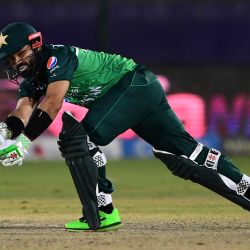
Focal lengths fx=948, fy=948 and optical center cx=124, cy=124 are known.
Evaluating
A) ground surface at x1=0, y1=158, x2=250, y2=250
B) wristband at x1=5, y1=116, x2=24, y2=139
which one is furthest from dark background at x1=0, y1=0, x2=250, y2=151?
wristband at x1=5, y1=116, x2=24, y2=139

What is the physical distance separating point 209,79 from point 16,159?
979 centimetres

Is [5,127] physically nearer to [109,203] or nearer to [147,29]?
[109,203]

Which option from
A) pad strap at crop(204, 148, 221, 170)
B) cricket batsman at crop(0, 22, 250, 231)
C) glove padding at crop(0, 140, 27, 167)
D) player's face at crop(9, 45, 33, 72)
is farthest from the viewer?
pad strap at crop(204, 148, 221, 170)

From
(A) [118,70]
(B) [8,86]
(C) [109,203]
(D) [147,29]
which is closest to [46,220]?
(C) [109,203]

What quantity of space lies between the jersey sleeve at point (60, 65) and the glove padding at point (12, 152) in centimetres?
50

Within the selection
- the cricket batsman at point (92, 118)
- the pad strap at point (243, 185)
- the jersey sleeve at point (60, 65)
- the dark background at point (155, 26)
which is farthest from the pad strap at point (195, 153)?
the dark background at point (155, 26)

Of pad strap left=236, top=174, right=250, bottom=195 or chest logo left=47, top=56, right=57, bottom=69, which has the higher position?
chest logo left=47, top=56, right=57, bottom=69

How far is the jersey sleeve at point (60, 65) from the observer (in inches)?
259

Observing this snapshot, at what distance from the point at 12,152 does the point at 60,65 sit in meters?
0.69

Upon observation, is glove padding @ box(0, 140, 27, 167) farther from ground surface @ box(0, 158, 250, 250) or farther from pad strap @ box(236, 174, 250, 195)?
pad strap @ box(236, 174, 250, 195)

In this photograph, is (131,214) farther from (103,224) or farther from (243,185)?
(243,185)

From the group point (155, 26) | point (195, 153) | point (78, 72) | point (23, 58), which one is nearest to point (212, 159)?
point (195, 153)

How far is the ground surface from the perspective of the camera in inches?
248

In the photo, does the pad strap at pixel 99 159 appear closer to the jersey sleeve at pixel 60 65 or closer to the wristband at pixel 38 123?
the wristband at pixel 38 123
